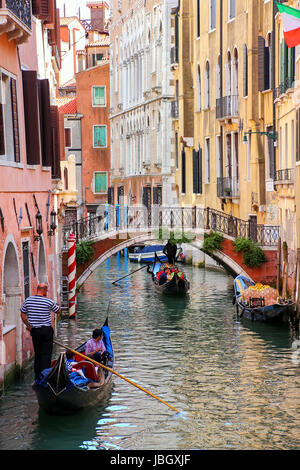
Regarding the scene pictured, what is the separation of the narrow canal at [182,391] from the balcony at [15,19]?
4.12 meters

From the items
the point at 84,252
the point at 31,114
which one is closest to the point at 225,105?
the point at 84,252

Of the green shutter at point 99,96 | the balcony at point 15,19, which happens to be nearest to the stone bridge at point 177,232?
the balcony at point 15,19

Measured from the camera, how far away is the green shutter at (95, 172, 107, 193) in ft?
148

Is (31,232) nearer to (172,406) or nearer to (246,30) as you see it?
(172,406)

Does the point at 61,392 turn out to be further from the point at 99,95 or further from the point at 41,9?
the point at 99,95

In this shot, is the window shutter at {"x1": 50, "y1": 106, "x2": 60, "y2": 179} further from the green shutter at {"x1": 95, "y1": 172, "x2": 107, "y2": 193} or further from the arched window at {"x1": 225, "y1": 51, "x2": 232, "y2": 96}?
the green shutter at {"x1": 95, "y1": 172, "x2": 107, "y2": 193}

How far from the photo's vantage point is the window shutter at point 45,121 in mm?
14102

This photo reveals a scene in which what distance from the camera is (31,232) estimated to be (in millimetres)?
13555

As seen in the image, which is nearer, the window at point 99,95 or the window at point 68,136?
the window at point 68,136

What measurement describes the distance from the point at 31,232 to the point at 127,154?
2733cm

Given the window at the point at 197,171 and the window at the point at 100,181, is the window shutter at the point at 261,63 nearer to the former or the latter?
the window at the point at 197,171

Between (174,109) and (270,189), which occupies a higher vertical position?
(174,109)

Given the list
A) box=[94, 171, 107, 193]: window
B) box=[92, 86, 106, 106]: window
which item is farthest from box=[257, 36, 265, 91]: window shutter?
box=[94, 171, 107, 193]: window
